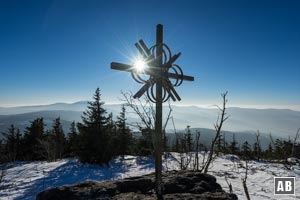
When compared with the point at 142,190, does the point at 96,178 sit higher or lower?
lower

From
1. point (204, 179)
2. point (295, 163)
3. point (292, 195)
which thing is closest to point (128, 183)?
point (204, 179)

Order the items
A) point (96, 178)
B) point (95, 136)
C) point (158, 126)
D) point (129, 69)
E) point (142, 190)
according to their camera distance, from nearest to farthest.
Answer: point (129, 69) → point (158, 126) → point (142, 190) → point (96, 178) → point (95, 136)

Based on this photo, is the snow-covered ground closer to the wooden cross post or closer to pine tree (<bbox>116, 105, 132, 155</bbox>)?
the wooden cross post

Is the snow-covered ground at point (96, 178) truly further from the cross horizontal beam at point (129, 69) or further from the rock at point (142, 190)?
the cross horizontal beam at point (129, 69)

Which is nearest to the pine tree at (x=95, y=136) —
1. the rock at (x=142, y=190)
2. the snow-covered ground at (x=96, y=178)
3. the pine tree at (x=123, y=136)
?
the snow-covered ground at (x=96, y=178)

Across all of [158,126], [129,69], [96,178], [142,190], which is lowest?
[96,178]

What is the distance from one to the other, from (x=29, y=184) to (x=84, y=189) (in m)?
10.2

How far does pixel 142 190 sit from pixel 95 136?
15189 mm

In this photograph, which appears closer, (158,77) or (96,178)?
(158,77)

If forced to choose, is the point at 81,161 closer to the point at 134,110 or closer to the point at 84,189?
the point at 134,110

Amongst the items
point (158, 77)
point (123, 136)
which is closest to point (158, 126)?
point (158, 77)

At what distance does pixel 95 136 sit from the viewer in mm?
17969

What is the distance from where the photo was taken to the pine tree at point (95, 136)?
17.7 m

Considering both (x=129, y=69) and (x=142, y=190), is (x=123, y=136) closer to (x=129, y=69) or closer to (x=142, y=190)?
(x=142, y=190)
